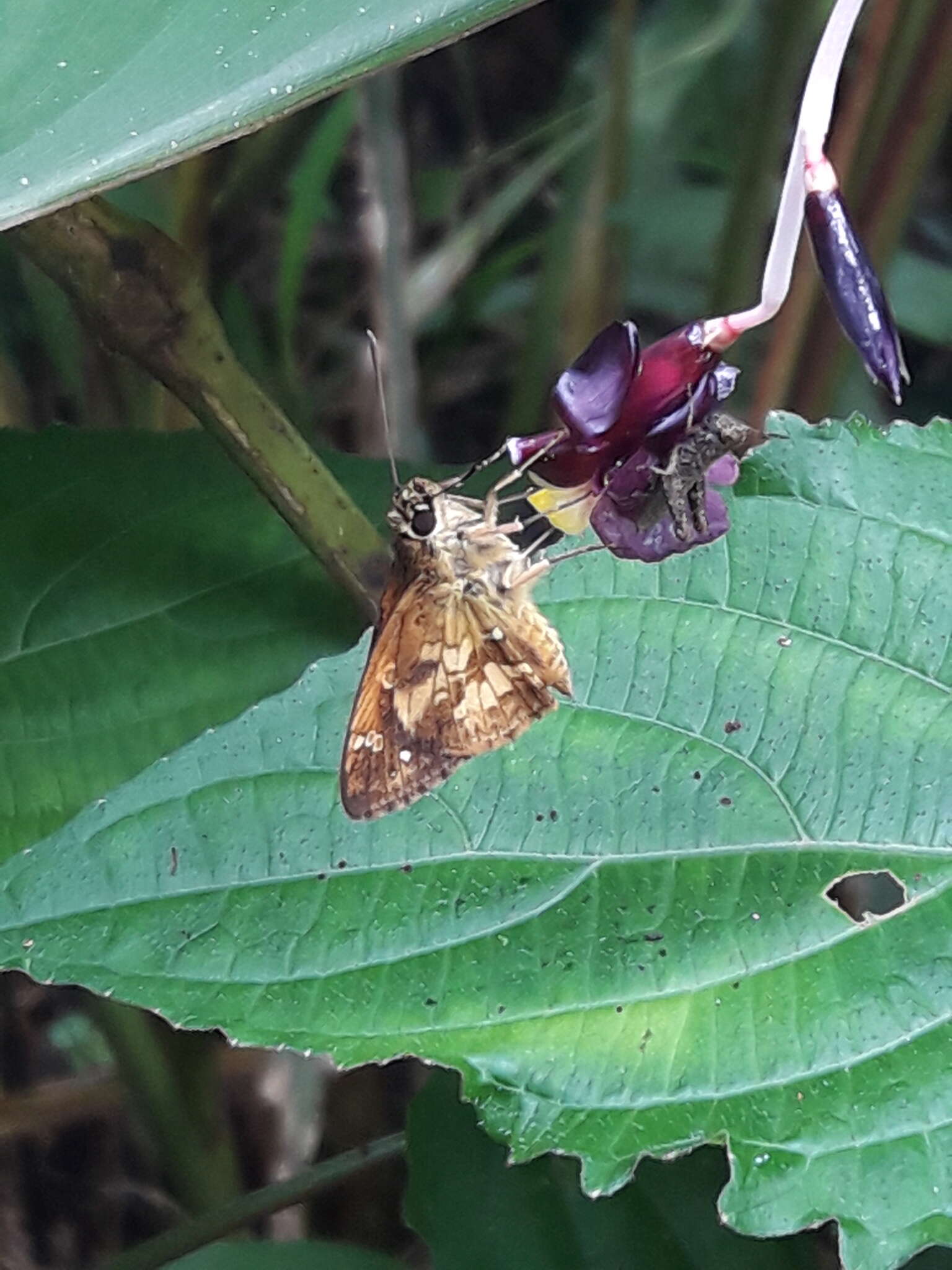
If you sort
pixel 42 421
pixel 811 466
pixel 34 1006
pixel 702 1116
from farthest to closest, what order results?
pixel 34 1006 < pixel 42 421 < pixel 811 466 < pixel 702 1116

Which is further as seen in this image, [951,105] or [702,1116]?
[951,105]

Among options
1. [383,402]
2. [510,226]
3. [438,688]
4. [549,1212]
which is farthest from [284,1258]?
[510,226]

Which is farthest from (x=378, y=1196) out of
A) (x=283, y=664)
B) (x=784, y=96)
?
(x=784, y=96)

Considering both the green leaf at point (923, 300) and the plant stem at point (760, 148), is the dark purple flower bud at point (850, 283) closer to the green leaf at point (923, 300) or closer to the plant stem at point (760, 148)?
the plant stem at point (760, 148)

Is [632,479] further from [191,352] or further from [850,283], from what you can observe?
[191,352]

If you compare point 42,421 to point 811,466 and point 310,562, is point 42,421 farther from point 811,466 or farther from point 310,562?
point 811,466

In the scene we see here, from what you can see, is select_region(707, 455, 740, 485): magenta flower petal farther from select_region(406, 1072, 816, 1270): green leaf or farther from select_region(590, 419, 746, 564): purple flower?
select_region(406, 1072, 816, 1270): green leaf
